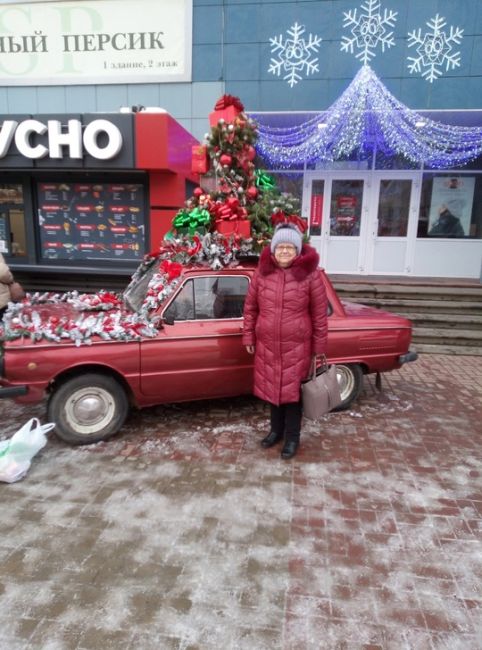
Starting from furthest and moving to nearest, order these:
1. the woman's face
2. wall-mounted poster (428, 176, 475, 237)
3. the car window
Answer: wall-mounted poster (428, 176, 475, 237) → the car window → the woman's face

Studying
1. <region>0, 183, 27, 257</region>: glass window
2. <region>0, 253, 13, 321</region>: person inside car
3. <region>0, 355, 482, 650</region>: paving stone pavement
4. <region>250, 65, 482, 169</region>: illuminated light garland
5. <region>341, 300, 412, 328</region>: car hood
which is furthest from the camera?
<region>0, 183, 27, 257</region>: glass window

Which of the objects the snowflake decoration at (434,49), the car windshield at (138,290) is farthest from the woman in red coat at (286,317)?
the snowflake decoration at (434,49)

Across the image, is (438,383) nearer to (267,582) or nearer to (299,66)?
(267,582)

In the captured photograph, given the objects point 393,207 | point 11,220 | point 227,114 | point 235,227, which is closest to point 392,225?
point 393,207

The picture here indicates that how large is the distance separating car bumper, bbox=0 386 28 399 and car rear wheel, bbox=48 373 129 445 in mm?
246

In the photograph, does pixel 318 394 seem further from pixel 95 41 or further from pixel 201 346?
pixel 95 41

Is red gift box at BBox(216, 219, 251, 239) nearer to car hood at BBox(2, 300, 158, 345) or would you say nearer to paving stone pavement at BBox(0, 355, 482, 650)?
car hood at BBox(2, 300, 158, 345)

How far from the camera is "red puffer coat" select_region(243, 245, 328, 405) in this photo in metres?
3.67

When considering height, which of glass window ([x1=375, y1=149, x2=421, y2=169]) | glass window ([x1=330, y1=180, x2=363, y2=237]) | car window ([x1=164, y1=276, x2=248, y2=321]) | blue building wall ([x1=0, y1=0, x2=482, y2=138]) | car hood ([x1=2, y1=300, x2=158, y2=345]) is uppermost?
blue building wall ([x1=0, y1=0, x2=482, y2=138])

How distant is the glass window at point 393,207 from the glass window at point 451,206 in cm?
33

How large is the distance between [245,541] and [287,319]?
1.63 metres

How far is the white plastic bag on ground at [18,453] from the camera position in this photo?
349 cm

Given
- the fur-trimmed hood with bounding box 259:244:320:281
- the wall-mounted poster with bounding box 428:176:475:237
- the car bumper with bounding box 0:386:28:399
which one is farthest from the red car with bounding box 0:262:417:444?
the wall-mounted poster with bounding box 428:176:475:237

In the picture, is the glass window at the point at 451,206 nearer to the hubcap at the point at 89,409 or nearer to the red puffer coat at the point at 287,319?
the red puffer coat at the point at 287,319
